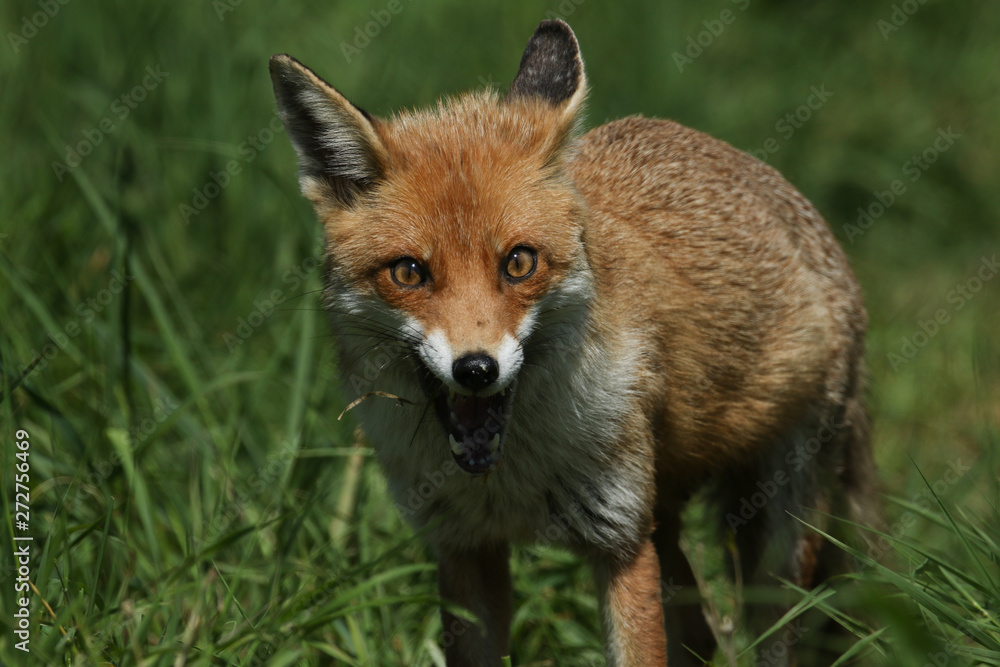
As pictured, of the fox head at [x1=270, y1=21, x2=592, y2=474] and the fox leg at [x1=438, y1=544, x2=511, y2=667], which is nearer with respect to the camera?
the fox head at [x1=270, y1=21, x2=592, y2=474]

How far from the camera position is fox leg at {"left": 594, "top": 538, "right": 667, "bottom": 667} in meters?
4.14

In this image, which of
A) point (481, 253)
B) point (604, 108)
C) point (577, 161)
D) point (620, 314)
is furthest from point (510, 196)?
point (604, 108)

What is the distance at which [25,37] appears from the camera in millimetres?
7562

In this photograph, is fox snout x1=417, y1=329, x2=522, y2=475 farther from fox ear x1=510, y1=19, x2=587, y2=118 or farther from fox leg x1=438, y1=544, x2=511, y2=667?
fox ear x1=510, y1=19, x2=587, y2=118

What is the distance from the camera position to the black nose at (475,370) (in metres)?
3.36

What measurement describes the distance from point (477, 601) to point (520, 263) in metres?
1.54

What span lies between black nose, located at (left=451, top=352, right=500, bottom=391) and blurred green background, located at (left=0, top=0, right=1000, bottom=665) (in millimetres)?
857

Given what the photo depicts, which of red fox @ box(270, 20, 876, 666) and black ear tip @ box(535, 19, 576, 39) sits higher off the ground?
black ear tip @ box(535, 19, 576, 39)

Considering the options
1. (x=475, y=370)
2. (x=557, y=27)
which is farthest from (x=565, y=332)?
(x=557, y=27)

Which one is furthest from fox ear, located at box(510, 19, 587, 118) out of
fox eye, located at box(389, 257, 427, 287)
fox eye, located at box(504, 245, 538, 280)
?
fox eye, located at box(389, 257, 427, 287)

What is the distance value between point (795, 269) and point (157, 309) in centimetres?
342

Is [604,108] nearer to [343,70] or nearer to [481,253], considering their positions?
[343,70]

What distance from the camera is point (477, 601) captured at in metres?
4.37

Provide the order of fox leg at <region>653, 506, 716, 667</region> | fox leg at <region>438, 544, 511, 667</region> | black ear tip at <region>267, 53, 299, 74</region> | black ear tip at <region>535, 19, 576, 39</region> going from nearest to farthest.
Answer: black ear tip at <region>267, 53, 299, 74</region> → fox leg at <region>438, 544, 511, 667</region> → black ear tip at <region>535, 19, 576, 39</region> → fox leg at <region>653, 506, 716, 667</region>
